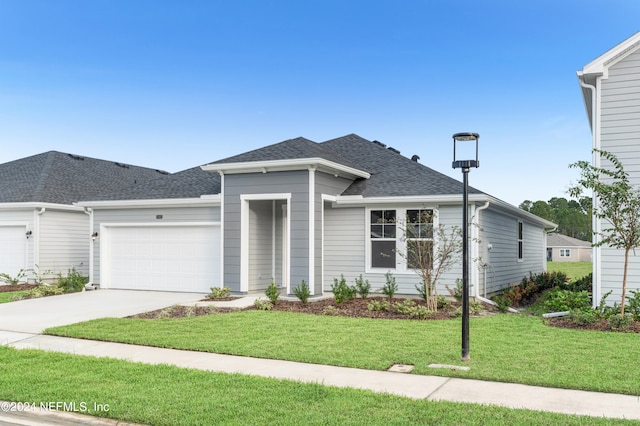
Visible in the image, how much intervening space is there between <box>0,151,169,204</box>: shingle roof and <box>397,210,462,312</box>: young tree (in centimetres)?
1340

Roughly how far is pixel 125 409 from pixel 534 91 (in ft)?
57.6

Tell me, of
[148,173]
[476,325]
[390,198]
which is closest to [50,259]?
[148,173]

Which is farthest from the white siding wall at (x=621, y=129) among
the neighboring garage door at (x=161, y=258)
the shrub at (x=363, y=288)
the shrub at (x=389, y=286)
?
the neighboring garage door at (x=161, y=258)

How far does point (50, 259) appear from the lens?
19.9 m

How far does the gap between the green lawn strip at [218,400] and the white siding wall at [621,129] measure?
7201 millimetres

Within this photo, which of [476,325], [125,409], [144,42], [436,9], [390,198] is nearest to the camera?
[125,409]

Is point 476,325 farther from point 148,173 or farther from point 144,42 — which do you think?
point 148,173

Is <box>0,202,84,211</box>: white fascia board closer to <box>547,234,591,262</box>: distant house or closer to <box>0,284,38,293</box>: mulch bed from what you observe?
<box>0,284,38,293</box>: mulch bed

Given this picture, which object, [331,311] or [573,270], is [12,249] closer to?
[331,311]

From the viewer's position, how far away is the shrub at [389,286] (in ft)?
45.2

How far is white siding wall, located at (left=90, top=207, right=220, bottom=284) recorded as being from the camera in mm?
16031

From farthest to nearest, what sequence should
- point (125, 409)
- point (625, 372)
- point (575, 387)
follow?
point (625, 372)
point (575, 387)
point (125, 409)

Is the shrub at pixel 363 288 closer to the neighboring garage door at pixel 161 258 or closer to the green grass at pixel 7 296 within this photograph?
the neighboring garage door at pixel 161 258

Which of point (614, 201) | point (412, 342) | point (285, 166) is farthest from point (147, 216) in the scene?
point (614, 201)
